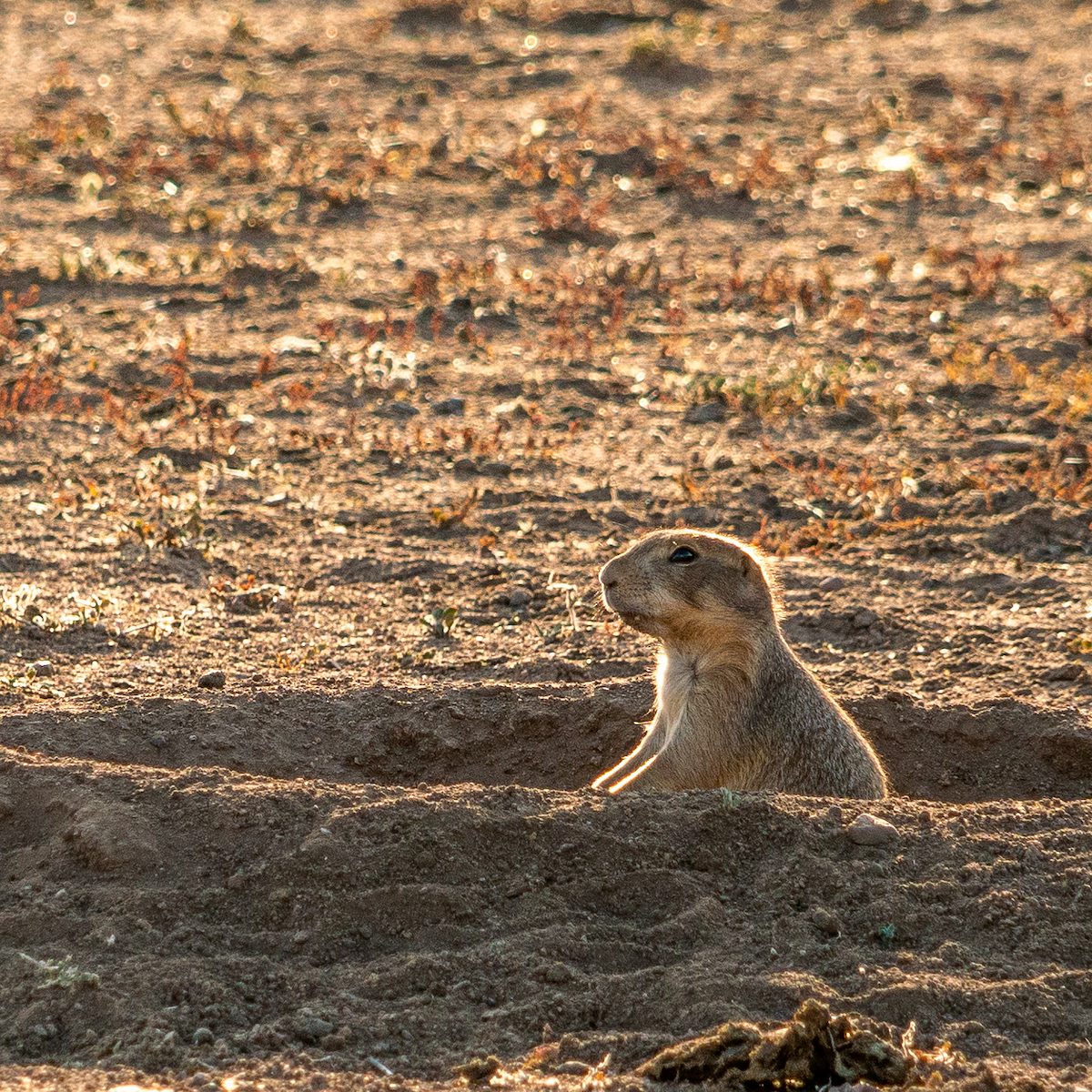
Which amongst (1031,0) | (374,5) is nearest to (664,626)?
(374,5)

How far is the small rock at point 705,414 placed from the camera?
10.6m

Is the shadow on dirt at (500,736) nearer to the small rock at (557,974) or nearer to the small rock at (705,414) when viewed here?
the small rock at (557,974)

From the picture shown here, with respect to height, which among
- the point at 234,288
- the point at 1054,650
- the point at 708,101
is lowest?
the point at 1054,650

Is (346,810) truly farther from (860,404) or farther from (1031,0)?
(1031,0)

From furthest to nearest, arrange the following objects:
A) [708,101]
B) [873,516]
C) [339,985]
Answer: [708,101], [873,516], [339,985]

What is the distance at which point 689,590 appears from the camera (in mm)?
6719

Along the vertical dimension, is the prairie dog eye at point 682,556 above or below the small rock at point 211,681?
above

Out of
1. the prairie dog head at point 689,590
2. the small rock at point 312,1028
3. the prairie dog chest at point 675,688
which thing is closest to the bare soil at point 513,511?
the small rock at point 312,1028

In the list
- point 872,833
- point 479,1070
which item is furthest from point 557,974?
point 872,833

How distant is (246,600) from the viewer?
8203mm

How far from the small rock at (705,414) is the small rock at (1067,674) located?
3362 mm

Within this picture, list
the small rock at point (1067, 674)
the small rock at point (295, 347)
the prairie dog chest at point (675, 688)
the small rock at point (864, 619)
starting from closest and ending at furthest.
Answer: the prairie dog chest at point (675, 688)
the small rock at point (1067, 674)
the small rock at point (864, 619)
the small rock at point (295, 347)

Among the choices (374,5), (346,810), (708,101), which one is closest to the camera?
(346,810)

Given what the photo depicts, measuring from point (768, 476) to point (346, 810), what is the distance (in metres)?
4.94
